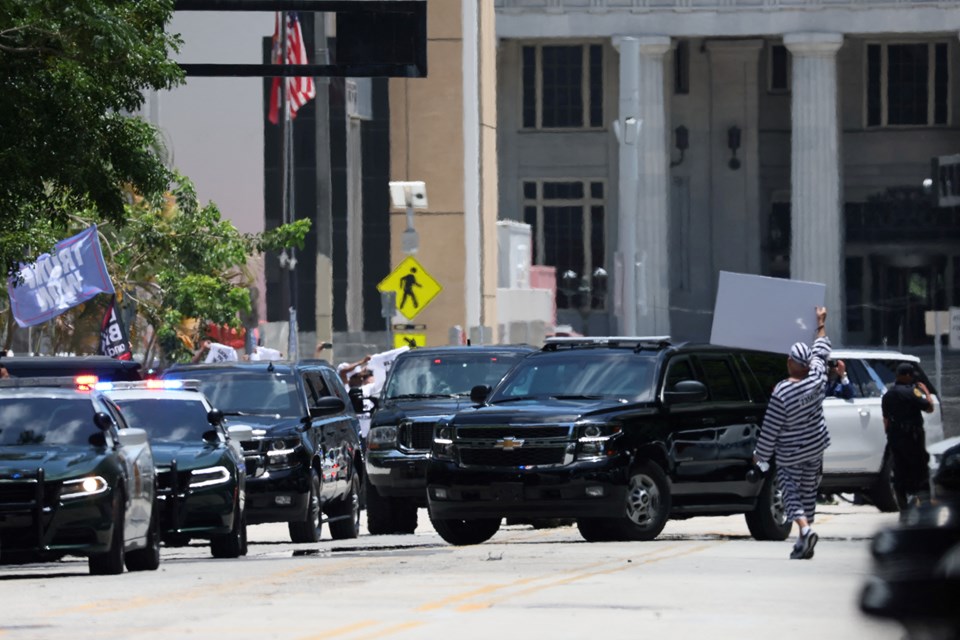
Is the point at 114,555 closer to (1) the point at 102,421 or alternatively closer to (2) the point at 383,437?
(1) the point at 102,421

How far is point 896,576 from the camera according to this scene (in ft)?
36.4

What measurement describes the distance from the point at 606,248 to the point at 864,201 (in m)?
8.37

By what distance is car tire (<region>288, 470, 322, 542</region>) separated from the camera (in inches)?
974

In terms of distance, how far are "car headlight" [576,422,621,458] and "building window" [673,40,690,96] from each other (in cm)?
6336

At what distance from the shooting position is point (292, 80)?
5147 cm

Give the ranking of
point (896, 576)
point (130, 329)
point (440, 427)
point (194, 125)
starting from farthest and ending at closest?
point (194, 125)
point (130, 329)
point (440, 427)
point (896, 576)

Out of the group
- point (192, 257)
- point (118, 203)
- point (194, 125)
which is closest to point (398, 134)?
point (194, 125)

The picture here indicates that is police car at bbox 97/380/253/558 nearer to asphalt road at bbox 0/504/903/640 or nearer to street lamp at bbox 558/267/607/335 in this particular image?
asphalt road at bbox 0/504/903/640

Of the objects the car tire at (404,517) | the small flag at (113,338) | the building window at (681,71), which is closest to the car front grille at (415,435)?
the car tire at (404,517)

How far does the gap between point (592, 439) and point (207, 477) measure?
10.6 ft

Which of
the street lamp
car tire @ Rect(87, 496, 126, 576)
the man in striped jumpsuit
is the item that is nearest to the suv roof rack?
the man in striped jumpsuit

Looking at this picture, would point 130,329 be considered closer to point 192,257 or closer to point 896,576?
point 192,257

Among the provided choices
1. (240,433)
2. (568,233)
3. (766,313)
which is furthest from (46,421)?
(568,233)

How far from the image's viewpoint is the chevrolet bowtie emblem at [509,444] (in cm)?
2203
